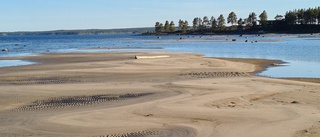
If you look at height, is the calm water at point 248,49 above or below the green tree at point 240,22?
below

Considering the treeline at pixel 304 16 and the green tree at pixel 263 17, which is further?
the green tree at pixel 263 17

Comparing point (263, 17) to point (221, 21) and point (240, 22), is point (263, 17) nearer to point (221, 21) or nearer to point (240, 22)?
point (240, 22)

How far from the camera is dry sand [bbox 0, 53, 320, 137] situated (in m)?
9.41

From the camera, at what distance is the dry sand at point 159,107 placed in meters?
9.41

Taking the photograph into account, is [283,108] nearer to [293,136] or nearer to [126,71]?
[293,136]

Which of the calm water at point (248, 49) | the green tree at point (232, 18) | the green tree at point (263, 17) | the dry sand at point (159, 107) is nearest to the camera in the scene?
the dry sand at point (159, 107)

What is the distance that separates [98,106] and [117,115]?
73.5 inches

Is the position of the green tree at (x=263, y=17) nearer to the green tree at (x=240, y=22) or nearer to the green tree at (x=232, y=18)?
the green tree at (x=240, y=22)

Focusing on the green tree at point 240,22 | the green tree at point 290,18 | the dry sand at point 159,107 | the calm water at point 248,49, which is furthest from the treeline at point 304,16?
the dry sand at point 159,107

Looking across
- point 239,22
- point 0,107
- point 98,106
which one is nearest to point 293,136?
point 98,106

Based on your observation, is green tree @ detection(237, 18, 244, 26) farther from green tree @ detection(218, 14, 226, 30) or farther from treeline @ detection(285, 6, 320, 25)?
treeline @ detection(285, 6, 320, 25)

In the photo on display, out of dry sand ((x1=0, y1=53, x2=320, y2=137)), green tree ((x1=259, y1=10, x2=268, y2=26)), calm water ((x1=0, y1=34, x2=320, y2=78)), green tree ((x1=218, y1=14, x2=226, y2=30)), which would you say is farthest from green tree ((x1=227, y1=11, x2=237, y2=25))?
dry sand ((x1=0, y1=53, x2=320, y2=137))

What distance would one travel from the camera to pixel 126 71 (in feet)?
78.7

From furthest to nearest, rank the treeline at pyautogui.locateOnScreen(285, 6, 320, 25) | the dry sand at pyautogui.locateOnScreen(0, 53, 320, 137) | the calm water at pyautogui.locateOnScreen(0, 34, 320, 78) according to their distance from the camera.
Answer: the treeline at pyautogui.locateOnScreen(285, 6, 320, 25) < the calm water at pyautogui.locateOnScreen(0, 34, 320, 78) < the dry sand at pyautogui.locateOnScreen(0, 53, 320, 137)
